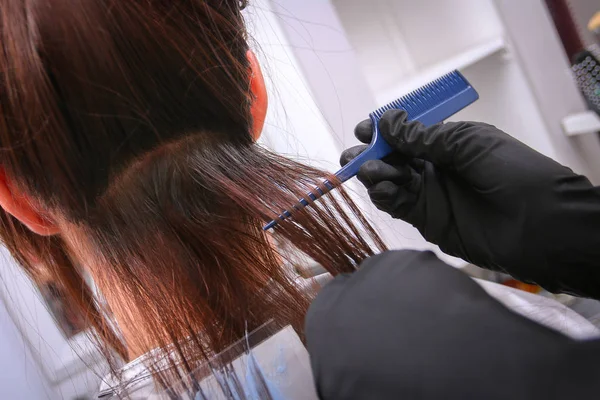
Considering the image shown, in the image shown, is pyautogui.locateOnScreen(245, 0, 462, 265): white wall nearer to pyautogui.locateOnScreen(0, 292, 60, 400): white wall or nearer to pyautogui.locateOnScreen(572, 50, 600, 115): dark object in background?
pyautogui.locateOnScreen(572, 50, 600, 115): dark object in background

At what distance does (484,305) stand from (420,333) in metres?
0.05

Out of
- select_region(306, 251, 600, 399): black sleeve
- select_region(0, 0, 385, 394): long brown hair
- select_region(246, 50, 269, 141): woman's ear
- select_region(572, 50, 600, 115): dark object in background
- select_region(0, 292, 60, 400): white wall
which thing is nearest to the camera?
select_region(306, 251, 600, 399): black sleeve

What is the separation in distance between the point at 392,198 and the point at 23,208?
0.47 metres

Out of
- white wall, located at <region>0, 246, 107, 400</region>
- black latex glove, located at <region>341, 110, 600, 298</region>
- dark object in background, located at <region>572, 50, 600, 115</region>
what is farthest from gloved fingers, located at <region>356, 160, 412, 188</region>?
dark object in background, located at <region>572, 50, 600, 115</region>

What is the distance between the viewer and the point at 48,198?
0.48 meters

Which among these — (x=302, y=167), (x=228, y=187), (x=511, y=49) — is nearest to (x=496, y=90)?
(x=511, y=49)

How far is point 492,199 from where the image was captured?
1.98ft

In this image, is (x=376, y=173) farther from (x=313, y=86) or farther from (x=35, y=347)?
(x=35, y=347)

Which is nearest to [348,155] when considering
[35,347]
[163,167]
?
[163,167]

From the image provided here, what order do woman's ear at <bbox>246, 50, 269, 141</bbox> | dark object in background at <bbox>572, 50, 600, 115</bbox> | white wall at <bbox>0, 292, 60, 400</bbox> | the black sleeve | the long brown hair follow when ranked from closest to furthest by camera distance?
the black sleeve, the long brown hair, woman's ear at <bbox>246, 50, 269, 141</bbox>, white wall at <bbox>0, 292, 60, 400</bbox>, dark object in background at <bbox>572, 50, 600, 115</bbox>

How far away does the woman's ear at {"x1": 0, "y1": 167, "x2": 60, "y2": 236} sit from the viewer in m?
0.49

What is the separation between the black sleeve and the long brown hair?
140 mm

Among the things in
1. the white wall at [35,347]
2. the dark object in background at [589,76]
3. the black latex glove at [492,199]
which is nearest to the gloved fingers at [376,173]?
the black latex glove at [492,199]

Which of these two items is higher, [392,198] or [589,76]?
[392,198]
